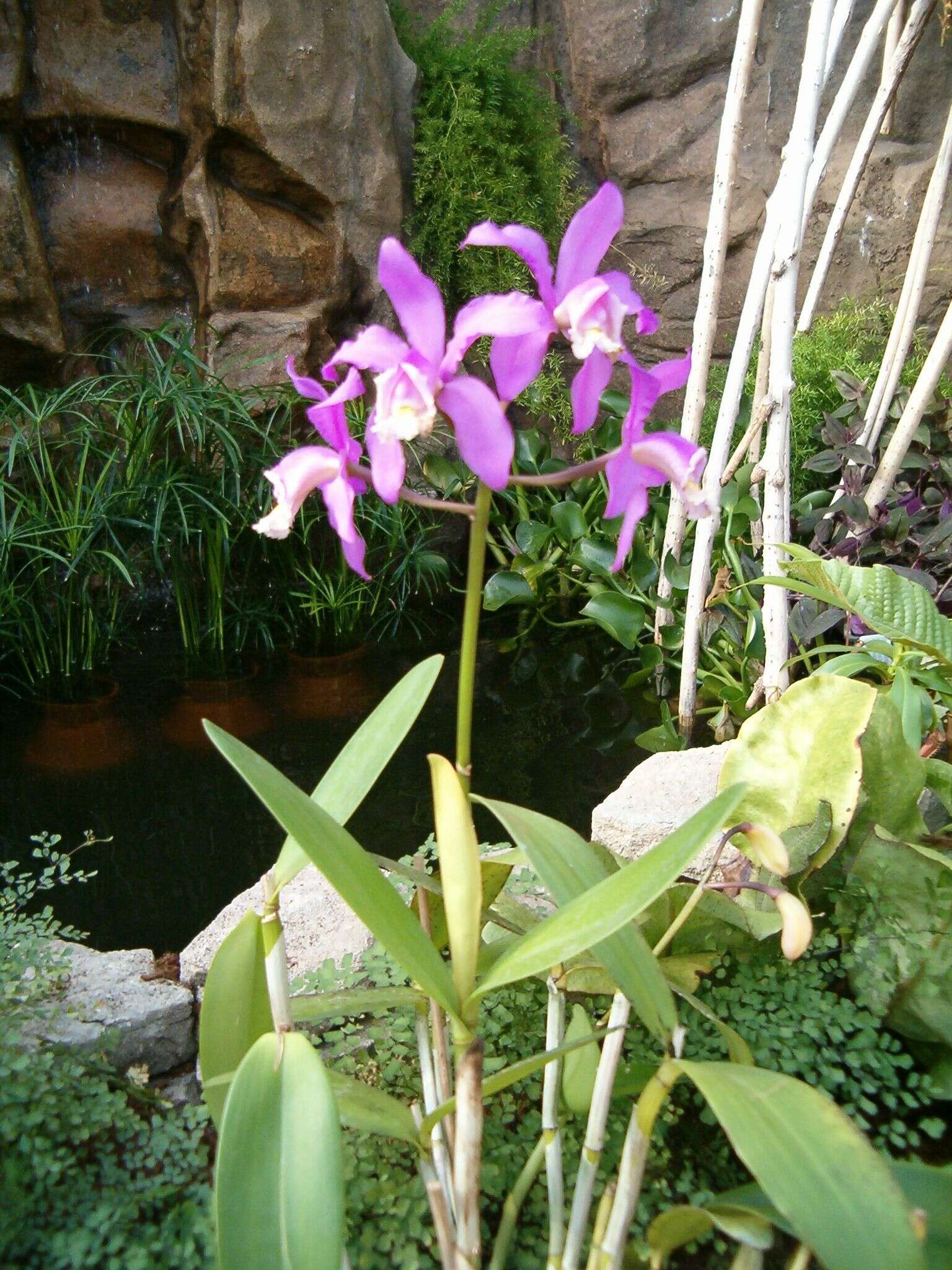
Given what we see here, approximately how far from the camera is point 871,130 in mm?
2232

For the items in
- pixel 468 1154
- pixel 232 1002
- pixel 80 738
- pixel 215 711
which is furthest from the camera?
pixel 215 711

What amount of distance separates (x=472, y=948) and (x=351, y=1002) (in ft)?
0.60

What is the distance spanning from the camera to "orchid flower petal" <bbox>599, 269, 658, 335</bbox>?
0.73 metres

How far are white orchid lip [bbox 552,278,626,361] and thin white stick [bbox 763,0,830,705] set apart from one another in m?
1.17

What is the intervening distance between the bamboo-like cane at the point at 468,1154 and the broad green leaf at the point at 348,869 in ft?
0.16

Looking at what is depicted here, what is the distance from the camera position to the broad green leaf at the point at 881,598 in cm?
137

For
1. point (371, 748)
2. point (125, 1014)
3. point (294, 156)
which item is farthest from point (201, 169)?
point (371, 748)

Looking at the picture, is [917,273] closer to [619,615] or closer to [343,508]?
[619,615]

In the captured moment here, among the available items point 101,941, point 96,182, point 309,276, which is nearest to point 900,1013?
point 101,941

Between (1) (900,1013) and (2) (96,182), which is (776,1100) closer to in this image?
(1) (900,1013)

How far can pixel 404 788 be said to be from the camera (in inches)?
91.4

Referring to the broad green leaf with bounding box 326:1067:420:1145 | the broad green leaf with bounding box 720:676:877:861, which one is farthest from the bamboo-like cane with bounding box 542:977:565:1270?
the broad green leaf with bounding box 720:676:877:861

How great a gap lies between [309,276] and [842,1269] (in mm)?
3197

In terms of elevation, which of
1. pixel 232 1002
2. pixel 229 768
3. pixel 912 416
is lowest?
pixel 229 768
